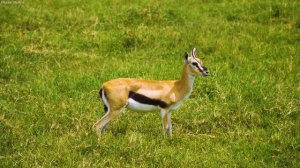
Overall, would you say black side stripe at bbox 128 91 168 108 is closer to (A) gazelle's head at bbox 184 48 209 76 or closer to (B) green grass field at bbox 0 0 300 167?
(B) green grass field at bbox 0 0 300 167

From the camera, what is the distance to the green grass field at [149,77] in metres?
8.28

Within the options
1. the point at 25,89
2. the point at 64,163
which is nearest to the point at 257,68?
the point at 25,89

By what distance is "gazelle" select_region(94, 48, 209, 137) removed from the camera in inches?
336

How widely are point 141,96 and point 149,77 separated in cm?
314

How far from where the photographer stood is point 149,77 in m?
11.7

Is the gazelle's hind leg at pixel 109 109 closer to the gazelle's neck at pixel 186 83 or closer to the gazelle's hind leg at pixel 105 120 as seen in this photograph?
the gazelle's hind leg at pixel 105 120

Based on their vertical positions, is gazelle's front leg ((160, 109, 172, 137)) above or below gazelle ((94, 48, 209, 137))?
below

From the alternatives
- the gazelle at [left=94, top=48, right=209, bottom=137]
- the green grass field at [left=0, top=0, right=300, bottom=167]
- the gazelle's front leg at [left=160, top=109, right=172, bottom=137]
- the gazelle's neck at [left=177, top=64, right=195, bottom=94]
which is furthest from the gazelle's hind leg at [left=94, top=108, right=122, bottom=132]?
the gazelle's neck at [left=177, top=64, right=195, bottom=94]

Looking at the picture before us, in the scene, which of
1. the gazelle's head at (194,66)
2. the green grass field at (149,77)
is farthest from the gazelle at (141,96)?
the green grass field at (149,77)

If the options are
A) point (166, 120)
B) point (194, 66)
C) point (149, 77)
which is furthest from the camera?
point (149, 77)

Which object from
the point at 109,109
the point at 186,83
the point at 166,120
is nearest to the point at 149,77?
the point at 186,83

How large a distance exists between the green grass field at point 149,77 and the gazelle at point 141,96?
1.22ft

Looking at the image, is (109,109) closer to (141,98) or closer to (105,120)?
(105,120)

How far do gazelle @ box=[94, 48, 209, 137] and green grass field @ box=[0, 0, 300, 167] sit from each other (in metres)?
0.37
